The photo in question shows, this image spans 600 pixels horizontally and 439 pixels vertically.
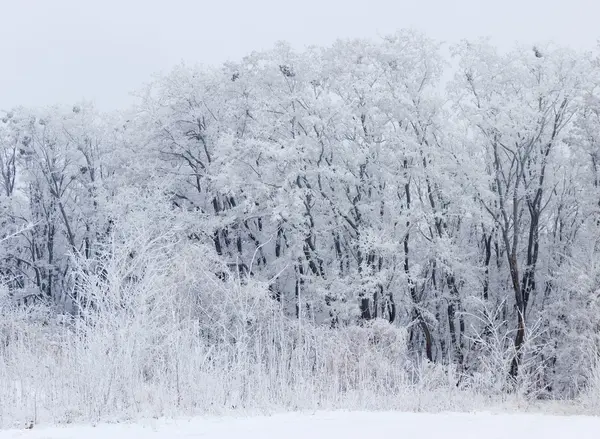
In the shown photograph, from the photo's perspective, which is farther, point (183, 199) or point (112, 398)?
point (183, 199)

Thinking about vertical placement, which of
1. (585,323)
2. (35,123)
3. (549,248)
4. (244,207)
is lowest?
(585,323)

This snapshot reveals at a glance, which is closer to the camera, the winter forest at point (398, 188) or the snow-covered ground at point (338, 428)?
the snow-covered ground at point (338, 428)

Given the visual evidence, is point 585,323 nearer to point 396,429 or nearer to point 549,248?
point 549,248

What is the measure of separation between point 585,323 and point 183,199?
1860 cm

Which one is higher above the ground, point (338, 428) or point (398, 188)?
point (398, 188)

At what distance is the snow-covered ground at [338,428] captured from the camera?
22.9ft

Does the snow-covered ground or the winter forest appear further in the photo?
the winter forest

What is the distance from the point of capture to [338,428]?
7230mm

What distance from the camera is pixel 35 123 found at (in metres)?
38.3

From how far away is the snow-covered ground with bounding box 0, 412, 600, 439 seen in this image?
6.97 metres

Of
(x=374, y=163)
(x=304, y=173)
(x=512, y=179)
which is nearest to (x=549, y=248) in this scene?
(x=512, y=179)

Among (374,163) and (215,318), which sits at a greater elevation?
(374,163)

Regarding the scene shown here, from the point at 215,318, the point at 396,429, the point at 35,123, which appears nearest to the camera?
the point at 396,429

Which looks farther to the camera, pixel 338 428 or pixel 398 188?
pixel 398 188
